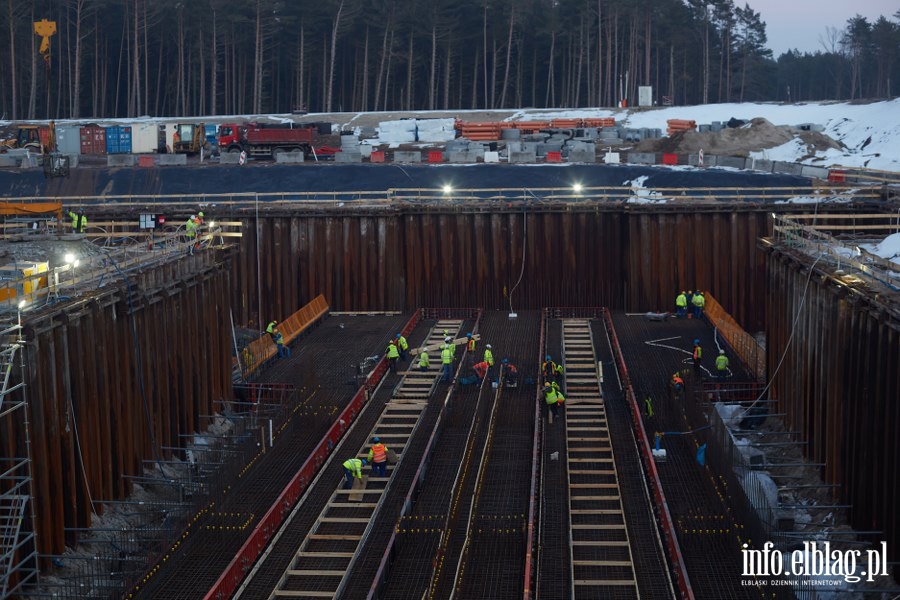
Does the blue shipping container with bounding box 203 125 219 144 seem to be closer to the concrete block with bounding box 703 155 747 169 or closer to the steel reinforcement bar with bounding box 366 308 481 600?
the concrete block with bounding box 703 155 747 169

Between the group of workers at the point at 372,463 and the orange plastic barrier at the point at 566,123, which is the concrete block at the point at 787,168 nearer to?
the orange plastic barrier at the point at 566,123

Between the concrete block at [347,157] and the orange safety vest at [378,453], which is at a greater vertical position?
the concrete block at [347,157]

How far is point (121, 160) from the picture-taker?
6606 centimetres

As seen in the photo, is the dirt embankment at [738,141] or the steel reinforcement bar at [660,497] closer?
the steel reinforcement bar at [660,497]

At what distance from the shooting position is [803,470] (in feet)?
96.4

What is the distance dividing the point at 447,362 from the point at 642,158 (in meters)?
28.4

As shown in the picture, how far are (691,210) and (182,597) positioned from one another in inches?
→ 1155

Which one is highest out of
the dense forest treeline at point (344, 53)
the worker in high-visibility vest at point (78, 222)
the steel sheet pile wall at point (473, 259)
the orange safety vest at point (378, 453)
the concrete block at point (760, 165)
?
the dense forest treeline at point (344, 53)

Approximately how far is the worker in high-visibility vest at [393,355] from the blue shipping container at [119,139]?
39489 millimetres

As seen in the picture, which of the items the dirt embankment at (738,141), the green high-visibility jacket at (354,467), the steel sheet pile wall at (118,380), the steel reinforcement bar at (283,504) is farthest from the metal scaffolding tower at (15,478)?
the dirt embankment at (738,141)

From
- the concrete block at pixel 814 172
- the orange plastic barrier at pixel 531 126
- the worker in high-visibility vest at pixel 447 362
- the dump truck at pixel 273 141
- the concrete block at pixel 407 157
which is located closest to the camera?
the worker in high-visibility vest at pixel 447 362

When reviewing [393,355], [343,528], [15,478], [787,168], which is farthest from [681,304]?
[15,478]

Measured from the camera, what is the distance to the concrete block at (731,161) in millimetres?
59850

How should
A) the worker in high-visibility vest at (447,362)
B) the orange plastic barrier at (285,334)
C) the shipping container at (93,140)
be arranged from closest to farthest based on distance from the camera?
the worker in high-visibility vest at (447,362) < the orange plastic barrier at (285,334) < the shipping container at (93,140)
